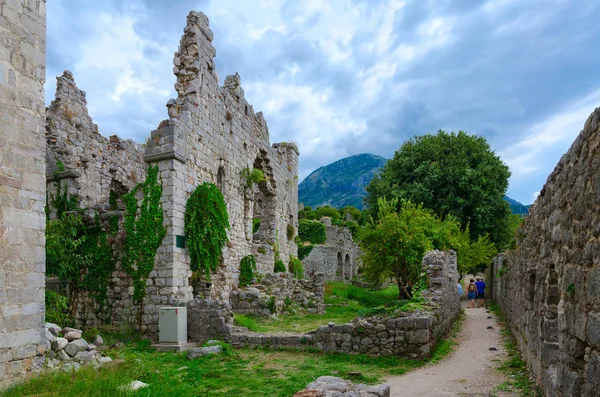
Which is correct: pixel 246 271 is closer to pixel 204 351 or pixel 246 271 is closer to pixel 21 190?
pixel 204 351

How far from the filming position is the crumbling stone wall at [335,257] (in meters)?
34.8

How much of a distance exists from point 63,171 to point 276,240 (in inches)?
379

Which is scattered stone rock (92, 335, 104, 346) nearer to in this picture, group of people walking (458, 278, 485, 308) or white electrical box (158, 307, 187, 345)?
white electrical box (158, 307, 187, 345)

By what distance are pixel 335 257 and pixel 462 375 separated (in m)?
27.3

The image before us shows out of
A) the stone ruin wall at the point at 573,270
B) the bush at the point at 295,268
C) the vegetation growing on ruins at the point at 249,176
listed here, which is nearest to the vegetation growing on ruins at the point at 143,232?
the vegetation growing on ruins at the point at 249,176

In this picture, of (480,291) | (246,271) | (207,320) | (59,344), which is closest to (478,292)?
(480,291)

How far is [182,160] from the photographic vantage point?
42.5 feet

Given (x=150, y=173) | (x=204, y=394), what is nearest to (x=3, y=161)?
(x=204, y=394)

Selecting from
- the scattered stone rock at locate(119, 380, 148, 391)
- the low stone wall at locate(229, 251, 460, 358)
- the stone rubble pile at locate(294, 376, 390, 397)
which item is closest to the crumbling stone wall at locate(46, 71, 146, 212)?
the low stone wall at locate(229, 251, 460, 358)

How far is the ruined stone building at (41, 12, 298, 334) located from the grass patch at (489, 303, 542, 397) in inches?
312

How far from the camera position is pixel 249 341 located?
11258 millimetres

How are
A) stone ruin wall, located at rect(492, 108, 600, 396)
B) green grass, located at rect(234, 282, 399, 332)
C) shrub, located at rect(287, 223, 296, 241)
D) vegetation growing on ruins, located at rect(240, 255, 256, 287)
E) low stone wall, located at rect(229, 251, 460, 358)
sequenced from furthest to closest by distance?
1. shrub, located at rect(287, 223, 296, 241)
2. vegetation growing on ruins, located at rect(240, 255, 256, 287)
3. green grass, located at rect(234, 282, 399, 332)
4. low stone wall, located at rect(229, 251, 460, 358)
5. stone ruin wall, located at rect(492, 108, 600, 396)

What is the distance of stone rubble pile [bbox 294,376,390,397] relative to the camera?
557cm

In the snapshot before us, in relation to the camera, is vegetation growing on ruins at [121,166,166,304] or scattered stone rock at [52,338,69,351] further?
vegetation growing on ruins at [121,166,166,304]
